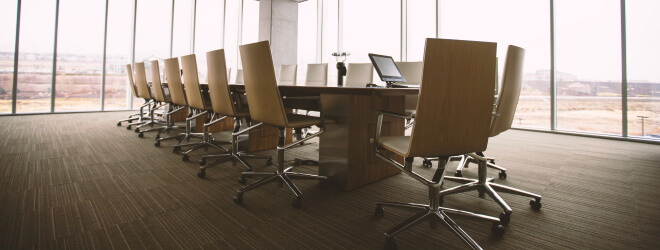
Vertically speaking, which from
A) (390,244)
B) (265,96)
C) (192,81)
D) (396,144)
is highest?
(192,81)

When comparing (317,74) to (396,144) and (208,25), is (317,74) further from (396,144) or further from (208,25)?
(208,25)

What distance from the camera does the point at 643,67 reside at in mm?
4656

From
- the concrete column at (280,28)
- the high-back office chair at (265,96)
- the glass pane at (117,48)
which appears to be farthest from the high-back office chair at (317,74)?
the glass pane at (117,48)

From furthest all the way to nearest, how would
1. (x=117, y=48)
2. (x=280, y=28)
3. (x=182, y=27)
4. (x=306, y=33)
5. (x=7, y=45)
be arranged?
(x=182, y=27)
(x=306, y=33)
(x=280, y=28)
(x=117, y=48)
(x=7, y=45)

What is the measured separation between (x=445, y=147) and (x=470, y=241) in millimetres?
441

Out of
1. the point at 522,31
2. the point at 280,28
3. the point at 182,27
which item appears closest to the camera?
the point at 522,31

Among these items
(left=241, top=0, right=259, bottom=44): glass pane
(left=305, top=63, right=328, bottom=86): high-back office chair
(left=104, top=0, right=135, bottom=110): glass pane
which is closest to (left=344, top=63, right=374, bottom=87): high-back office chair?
(left=305, top=63, right=328, bottom=86): high-back office chair

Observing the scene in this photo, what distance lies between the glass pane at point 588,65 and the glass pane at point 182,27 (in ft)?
28.7

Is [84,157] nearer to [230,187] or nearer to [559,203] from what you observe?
[230,187]

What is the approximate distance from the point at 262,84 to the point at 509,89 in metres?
1.56

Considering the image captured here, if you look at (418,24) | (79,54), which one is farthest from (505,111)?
(79,54)

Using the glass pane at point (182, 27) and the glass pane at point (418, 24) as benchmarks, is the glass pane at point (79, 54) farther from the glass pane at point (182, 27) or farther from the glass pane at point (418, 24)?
the glass pane at point (418, 24)

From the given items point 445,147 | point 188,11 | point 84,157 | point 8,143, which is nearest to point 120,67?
point 188,11

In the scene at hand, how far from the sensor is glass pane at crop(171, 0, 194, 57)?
29.5 feet
